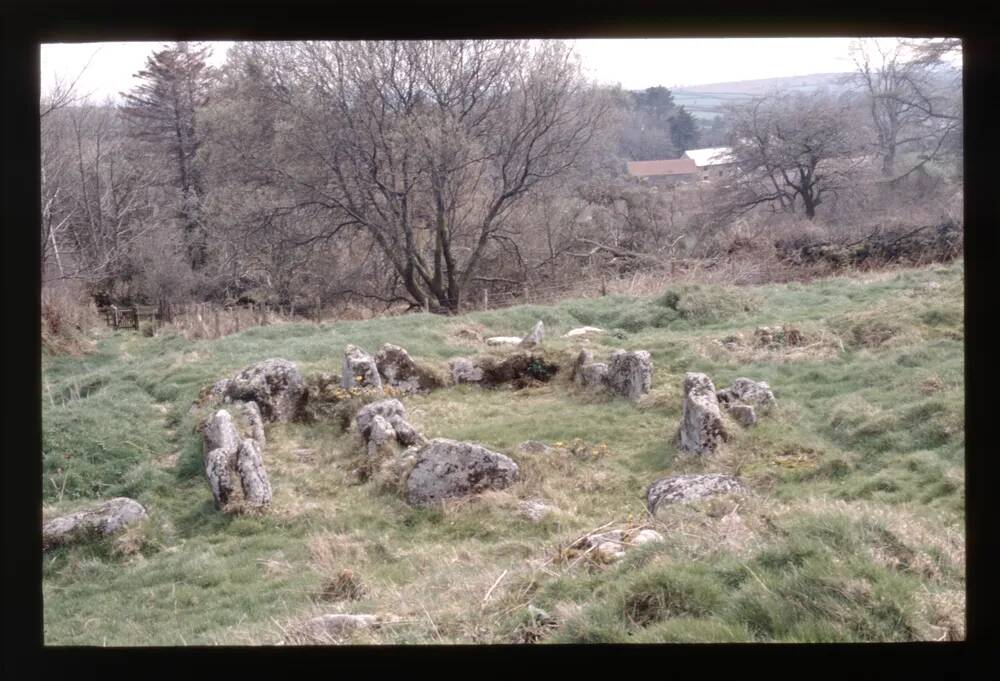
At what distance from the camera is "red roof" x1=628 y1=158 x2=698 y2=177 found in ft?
49.2

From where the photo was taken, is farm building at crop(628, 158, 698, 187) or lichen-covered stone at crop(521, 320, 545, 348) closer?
lichen-covered stone at crop(521, 320, 545, 348)

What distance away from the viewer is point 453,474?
6.22 meters

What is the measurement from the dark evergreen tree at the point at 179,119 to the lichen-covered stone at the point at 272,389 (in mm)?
7089

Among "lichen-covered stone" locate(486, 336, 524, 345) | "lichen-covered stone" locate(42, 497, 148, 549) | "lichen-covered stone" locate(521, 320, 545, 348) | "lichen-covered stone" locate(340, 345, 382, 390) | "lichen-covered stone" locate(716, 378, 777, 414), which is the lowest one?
"lichen-covered stone" locate(42, 497, 148, 549)

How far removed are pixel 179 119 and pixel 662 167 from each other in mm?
8463

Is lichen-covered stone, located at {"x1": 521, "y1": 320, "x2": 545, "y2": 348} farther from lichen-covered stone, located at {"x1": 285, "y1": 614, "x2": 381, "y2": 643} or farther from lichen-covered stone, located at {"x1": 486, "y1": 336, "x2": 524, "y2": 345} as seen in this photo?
lichen-covered stone, located at {"x1": 285, "y1": 614, "x2": 381, "y2": 643}

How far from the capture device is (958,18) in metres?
2.69

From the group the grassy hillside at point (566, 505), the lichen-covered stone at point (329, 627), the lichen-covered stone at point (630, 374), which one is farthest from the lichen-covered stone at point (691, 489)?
the lichen-covered stone at point (630, 374)

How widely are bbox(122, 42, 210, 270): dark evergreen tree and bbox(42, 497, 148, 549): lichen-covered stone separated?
9.08 meters

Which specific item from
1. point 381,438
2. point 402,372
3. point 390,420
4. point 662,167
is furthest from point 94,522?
point 662,167

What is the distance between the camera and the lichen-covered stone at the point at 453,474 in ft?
20.3

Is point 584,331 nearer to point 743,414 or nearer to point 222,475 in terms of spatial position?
point 743,414

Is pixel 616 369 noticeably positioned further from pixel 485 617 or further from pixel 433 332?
pixel 485 617

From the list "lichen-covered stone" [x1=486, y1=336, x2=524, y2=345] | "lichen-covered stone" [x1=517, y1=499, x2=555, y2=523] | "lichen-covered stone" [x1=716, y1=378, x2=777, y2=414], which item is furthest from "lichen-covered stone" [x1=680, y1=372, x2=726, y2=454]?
"lichen-covered stone" [x1=486, y1=336, x2=524, y2=345]
